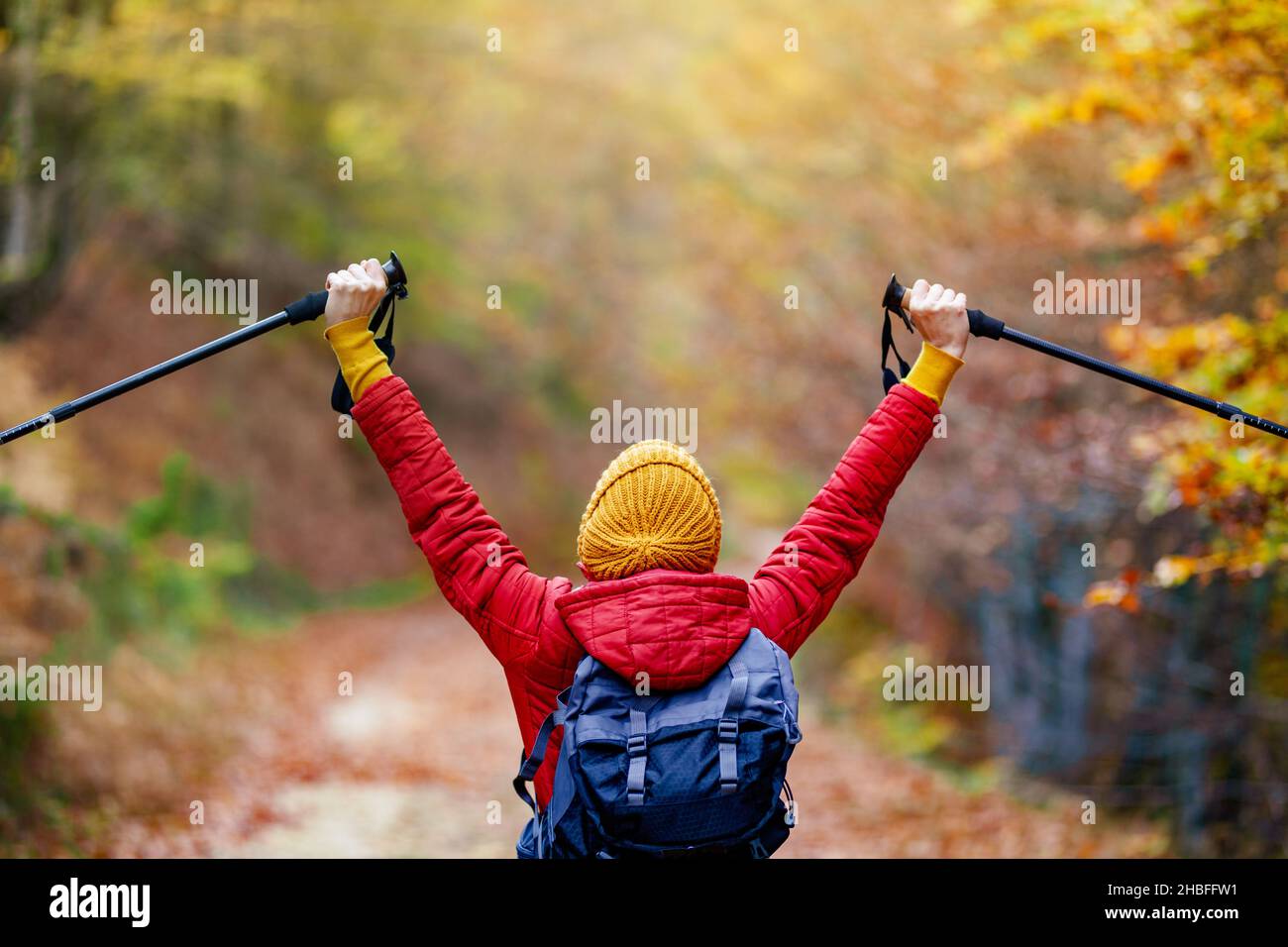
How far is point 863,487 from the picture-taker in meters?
2.79

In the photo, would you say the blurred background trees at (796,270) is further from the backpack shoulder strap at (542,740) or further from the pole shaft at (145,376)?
the pole shaft at (145,376)

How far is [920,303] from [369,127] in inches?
502

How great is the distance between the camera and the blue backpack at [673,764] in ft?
7.63

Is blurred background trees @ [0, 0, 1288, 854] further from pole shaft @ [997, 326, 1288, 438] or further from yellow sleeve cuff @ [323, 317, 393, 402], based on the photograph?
yellow sleeve cuff @ [323, 317, 393, 402]

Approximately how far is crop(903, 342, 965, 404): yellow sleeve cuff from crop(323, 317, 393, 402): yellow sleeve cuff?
125cm

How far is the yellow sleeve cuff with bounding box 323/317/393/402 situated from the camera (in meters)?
2.68

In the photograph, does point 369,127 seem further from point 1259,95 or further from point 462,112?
point 1259,95

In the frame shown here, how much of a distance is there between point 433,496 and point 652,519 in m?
0.51

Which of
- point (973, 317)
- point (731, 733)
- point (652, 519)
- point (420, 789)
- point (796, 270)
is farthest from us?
point (796, 270)

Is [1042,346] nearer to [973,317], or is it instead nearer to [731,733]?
[973,317]

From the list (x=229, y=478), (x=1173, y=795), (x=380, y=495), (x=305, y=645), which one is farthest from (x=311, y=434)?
(x=1173, y=795)

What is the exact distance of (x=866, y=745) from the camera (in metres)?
13.0

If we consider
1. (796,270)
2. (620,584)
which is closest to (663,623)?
(620,584)

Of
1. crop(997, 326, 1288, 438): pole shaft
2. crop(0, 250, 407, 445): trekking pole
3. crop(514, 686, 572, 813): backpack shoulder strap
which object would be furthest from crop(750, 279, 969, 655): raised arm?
crop(0, 250, 407, 445): trekking pole
